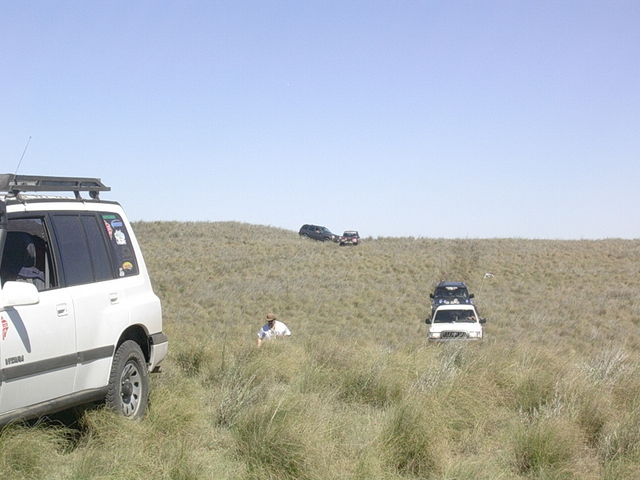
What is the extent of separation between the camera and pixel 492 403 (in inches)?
276

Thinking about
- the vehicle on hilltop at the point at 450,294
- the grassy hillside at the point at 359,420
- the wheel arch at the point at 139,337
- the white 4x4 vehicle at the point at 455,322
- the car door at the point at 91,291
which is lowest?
the white 4x4 vehicle at the point at 455,322

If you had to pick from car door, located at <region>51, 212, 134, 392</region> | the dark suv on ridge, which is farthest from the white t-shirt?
the dark suv on ridge

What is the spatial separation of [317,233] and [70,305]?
57.4 meters

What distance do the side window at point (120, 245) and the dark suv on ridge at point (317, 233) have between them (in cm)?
5441

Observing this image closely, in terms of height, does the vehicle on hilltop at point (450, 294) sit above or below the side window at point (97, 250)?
below

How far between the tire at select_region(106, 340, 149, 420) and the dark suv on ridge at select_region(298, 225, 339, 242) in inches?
2156

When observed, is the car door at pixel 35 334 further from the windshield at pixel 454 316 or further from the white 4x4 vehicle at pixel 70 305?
the windshield at pixel 454 316

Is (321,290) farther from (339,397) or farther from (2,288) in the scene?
(2,288)

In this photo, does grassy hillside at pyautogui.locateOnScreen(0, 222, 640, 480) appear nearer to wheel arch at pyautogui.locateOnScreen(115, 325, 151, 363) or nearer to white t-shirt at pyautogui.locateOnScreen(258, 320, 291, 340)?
wheel arch at pyautogui.locateOnScreen(115, 325, 151, 363)

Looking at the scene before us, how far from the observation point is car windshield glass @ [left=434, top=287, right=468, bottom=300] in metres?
26.7

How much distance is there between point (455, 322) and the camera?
20.6 meters

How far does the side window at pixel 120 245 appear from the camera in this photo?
678 cm

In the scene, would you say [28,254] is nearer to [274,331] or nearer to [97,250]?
[97,250]

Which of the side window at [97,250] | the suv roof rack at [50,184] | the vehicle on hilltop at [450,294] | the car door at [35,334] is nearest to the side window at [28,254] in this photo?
the car door at [35,334]
